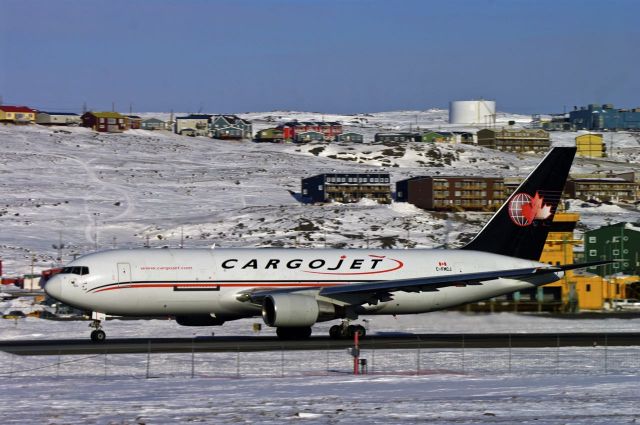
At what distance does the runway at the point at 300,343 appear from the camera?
4329 cm

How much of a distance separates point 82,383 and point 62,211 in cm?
13041

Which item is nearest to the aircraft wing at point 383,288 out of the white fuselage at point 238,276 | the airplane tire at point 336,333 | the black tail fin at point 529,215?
the white fuselage at point 238,276

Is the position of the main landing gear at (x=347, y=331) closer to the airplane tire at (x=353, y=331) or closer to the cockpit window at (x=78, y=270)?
the airplane tire at (x=353, y=331)

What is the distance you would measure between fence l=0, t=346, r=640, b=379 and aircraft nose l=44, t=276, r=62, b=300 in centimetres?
602

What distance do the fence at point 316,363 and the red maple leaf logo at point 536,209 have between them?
41.5ft

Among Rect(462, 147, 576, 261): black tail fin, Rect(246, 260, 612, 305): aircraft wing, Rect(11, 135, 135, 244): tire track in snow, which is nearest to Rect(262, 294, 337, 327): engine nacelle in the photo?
Rect(246, 260, 612, 305): aircraft wing

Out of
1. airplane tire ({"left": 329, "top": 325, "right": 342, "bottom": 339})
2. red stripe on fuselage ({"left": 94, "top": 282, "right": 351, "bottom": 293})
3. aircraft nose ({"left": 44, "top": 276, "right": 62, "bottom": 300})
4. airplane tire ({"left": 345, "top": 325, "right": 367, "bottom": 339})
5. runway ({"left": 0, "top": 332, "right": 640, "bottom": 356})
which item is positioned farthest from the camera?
airplane tire ({"left": 329, "top": 325, "right": 342, "bottom": 339})

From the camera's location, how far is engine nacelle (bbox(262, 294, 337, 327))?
153ft

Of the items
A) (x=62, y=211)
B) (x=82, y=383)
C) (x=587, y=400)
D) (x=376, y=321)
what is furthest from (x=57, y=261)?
(x=587, y=400)

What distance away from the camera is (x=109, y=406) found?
27844 mm

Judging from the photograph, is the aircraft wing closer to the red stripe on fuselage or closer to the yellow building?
the red stripe on fuselage

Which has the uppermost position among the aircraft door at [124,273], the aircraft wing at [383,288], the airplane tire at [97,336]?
the aircraft door at [124,273]

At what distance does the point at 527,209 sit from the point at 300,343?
1512cm

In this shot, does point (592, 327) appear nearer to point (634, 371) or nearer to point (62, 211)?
point (634, 371)
